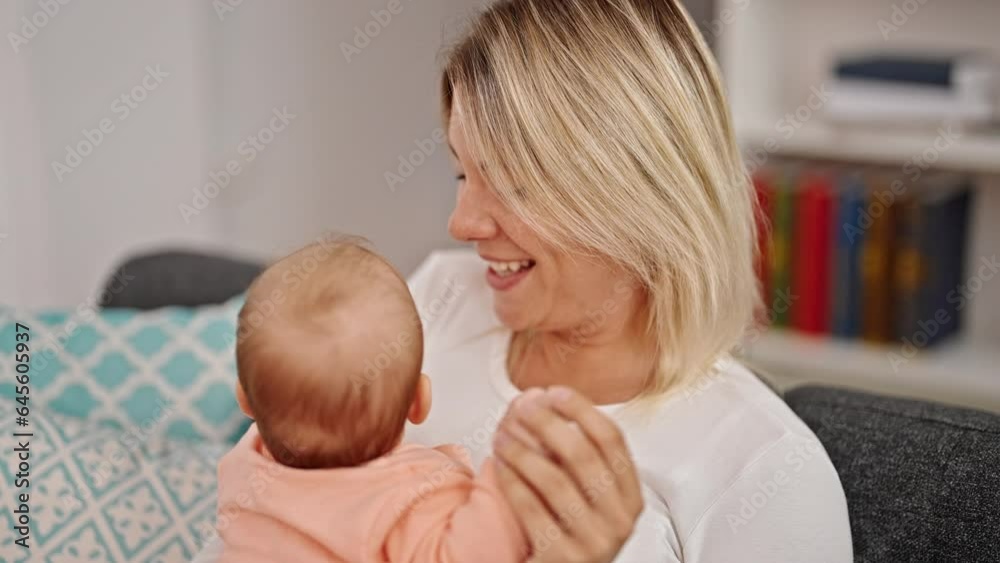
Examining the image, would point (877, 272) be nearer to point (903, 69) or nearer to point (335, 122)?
point (903, 69)

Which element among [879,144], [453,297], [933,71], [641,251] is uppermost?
[641,251]

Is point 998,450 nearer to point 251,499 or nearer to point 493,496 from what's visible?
point 493,496

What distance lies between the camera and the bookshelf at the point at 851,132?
8.33 ft

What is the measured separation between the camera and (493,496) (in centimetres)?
90

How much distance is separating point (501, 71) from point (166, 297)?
95 centimetres

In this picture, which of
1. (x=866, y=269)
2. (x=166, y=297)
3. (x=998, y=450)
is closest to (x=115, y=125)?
(x=166, y=297)

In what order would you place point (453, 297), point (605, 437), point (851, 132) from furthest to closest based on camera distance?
point (851, 132), point (453, 297), point (605, 437)

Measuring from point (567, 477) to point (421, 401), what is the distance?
6.9 inches

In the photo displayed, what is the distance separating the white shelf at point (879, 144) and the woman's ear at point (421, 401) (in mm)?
1746

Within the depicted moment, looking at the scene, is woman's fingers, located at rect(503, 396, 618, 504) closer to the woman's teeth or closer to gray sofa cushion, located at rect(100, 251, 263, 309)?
the woman's teeth

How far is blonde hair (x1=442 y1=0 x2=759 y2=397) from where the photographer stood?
121 cm

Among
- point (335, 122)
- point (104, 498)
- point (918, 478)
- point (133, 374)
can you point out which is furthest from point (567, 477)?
point (335, 122)

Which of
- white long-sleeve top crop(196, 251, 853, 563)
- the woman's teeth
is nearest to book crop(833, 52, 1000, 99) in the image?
white long-sleeve top crop(196, 251, 853, 563)

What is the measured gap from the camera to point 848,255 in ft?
8.63
